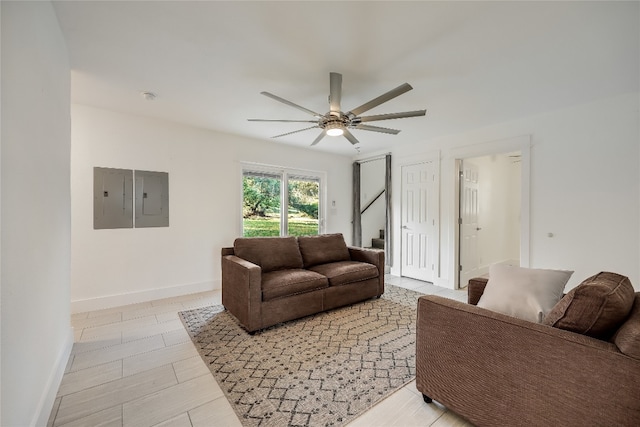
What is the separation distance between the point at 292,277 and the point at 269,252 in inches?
22.2

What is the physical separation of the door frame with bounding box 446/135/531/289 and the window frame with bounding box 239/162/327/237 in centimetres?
240

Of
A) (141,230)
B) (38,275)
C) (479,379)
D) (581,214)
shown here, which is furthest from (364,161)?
(38,275)

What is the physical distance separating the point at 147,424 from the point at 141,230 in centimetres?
268

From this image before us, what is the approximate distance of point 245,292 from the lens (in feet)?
8.52

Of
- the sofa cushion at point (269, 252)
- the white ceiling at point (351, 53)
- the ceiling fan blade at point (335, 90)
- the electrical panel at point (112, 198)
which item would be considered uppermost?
the white ceiling at point (351, 53)

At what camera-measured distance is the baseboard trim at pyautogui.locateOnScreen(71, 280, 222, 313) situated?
3.15m

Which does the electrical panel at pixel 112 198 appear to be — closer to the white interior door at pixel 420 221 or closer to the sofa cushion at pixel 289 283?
the sofa cushion at pixel 289 283

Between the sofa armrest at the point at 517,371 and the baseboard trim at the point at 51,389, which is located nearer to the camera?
the sofa armrest at the point at 517,371

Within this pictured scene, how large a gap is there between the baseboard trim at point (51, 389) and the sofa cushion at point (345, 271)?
7.67 feet

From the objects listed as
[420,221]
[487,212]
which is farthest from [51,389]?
[487,212]

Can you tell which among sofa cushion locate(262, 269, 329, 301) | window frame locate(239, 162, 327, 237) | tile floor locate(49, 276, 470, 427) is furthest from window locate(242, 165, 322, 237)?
tile floor locate(49, 276, 470, 427)

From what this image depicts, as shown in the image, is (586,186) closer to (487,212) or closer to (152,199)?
(487,212)

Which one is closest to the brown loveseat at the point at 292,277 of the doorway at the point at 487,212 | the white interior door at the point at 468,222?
the white interior door at the point at 468,222

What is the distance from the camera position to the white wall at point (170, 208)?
10.4 feet
